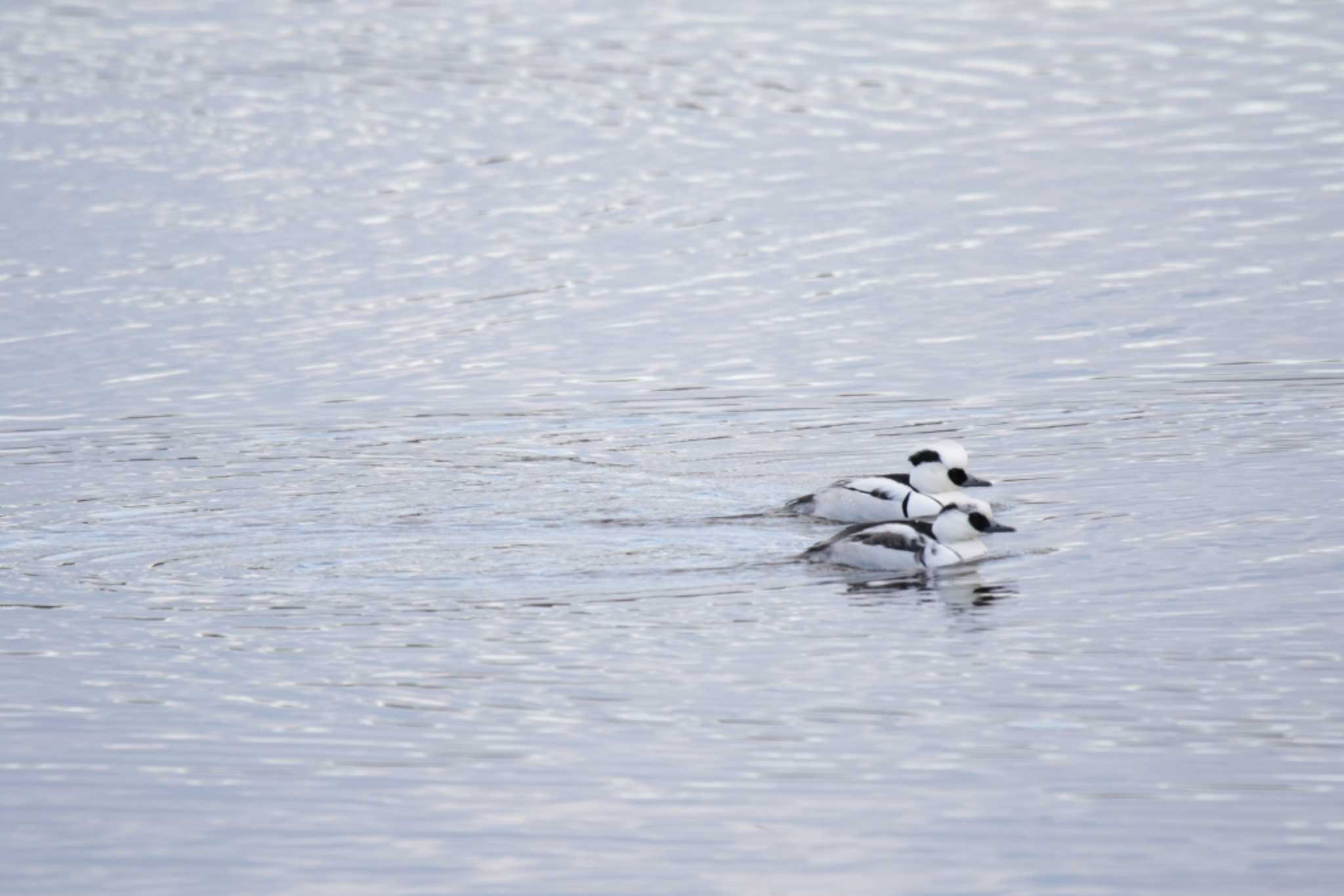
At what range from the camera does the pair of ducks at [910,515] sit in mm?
16547

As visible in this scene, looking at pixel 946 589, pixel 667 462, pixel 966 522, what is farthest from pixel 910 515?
pixel 667 462

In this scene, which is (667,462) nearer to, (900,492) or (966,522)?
(900,492)

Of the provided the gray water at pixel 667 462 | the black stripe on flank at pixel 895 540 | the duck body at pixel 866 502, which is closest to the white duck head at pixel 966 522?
the black stripe on flank at pixel 895 540

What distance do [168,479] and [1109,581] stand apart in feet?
25.5

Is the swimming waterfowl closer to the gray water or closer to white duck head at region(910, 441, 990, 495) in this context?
white duck head at region(910, 441, 990, 495)

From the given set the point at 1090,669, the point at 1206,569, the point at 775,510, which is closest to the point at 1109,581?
the point at 1206,569

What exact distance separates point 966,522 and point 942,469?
1.55 meters

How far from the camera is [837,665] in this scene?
1365cm

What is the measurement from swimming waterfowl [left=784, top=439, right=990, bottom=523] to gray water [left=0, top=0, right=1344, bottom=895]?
0.36 metres

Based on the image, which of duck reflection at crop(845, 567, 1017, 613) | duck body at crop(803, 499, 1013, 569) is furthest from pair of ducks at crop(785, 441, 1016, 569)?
duck reflection at crop(845, 567, 1017, 613)

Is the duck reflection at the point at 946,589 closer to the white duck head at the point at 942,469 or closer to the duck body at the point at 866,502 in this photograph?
the duck body at the point at 866,502

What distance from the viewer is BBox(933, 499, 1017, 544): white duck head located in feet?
54.8

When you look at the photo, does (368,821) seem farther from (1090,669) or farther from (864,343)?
(864,343)

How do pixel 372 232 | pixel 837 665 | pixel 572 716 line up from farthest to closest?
pixel 372 232
pixel 837 665
pixel 572 716
